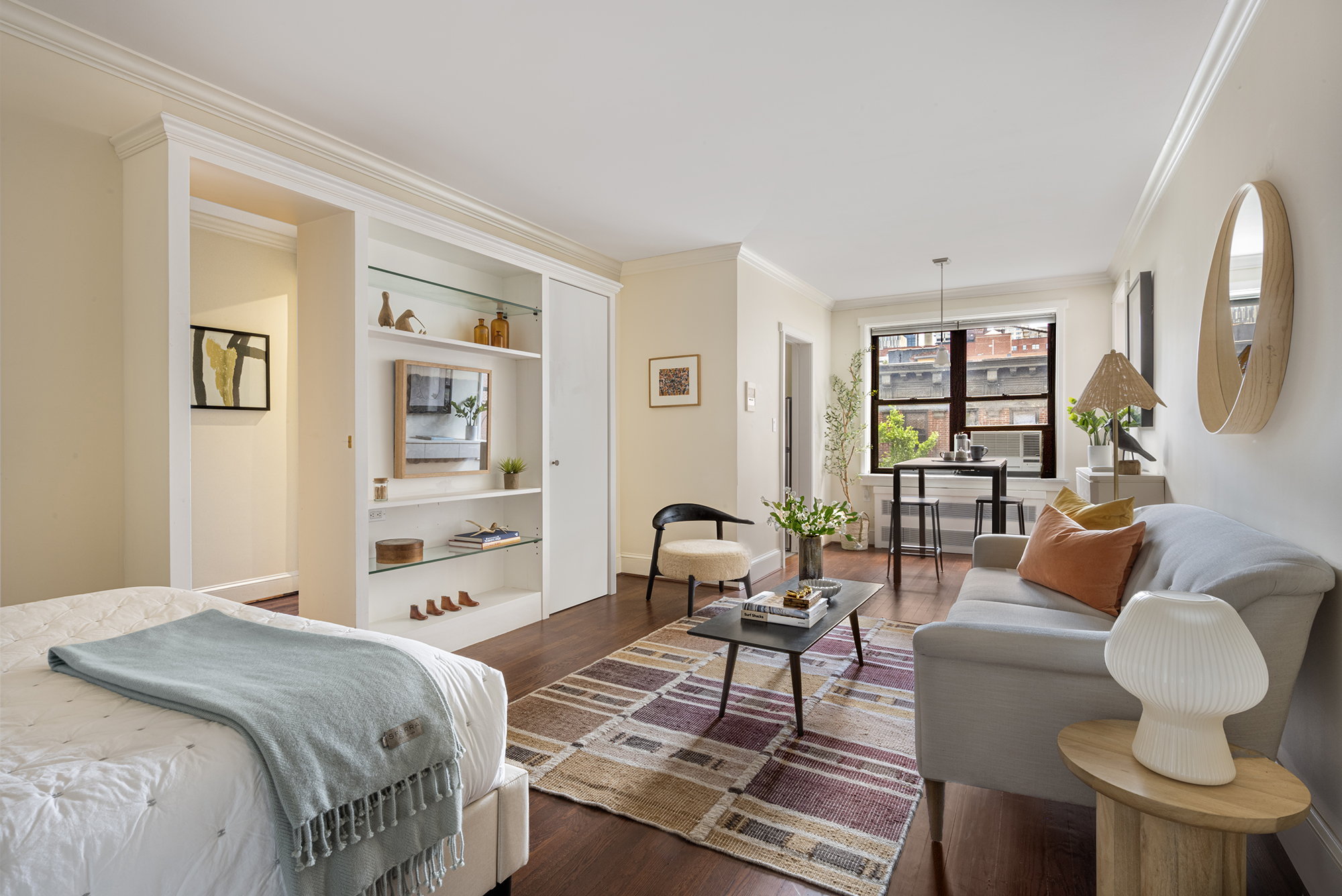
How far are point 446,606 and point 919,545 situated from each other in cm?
452

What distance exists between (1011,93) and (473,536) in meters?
3.42

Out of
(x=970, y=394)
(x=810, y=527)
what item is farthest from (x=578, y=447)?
(x=970, y=394)

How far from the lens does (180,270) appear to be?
2.49 meters

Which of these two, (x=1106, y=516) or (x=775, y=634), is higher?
(x=1106, y=516)

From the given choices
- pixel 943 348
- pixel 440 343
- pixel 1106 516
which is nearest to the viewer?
pixel 1106 516

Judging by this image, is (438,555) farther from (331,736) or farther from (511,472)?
(331,736)

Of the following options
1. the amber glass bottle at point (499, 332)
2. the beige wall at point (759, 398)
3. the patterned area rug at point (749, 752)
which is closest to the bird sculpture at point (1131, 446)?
the patterned area rug at point (749, 752)

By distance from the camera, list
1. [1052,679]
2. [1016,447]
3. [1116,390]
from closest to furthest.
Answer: [1052,679]
[1116,390]
[1016,447]

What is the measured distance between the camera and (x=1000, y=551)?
345cm

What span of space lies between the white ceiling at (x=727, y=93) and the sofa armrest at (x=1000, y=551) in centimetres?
198

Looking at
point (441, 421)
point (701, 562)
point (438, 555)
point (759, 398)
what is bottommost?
point (701, 562)

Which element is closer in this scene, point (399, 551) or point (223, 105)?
point (223, 105)

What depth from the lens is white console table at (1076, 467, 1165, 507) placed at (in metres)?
3.62

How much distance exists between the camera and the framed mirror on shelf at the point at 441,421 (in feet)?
11.5
